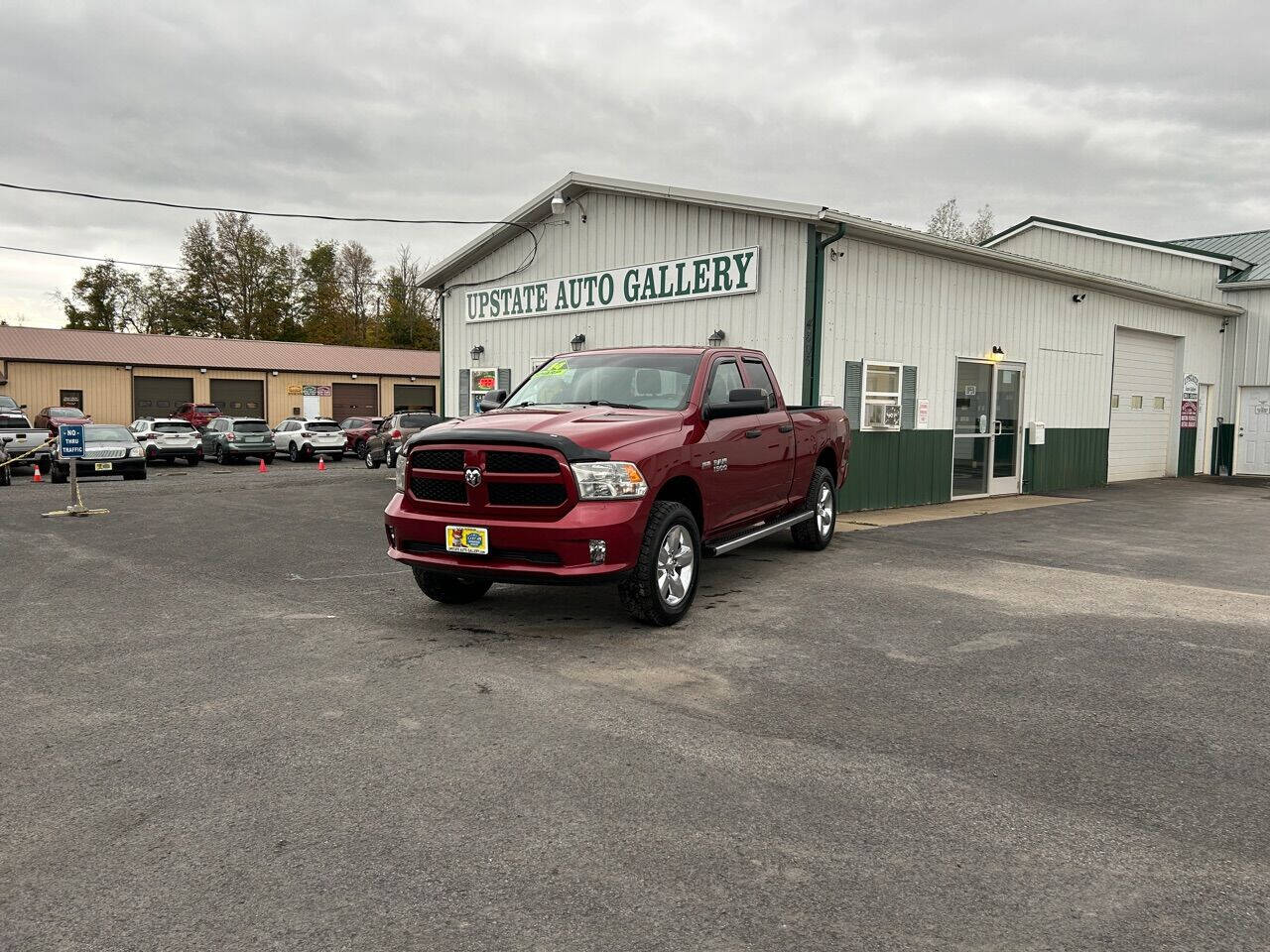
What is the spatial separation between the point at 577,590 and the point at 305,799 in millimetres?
4270

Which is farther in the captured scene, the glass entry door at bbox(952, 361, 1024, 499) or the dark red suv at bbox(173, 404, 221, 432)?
the dark red suv at bbox(173, 404, 221, 432)

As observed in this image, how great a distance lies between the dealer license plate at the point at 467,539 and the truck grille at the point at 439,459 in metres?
0.41

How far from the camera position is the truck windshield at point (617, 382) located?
285 inches

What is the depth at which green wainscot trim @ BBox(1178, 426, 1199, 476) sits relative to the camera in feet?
71.4

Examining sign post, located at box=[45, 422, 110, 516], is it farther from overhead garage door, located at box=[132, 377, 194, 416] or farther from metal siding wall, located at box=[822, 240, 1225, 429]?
overhead garage door, located at box=[132, 377, 194, 416]

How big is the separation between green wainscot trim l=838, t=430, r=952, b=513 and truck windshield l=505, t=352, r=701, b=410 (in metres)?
5.89

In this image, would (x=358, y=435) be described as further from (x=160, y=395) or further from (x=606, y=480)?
(x=606, y=480)

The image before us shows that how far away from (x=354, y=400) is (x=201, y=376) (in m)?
7.49

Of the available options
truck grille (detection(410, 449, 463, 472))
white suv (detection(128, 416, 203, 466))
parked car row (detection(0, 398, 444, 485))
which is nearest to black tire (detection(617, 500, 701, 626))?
truck grille (detection(410, 449, 463, 472))

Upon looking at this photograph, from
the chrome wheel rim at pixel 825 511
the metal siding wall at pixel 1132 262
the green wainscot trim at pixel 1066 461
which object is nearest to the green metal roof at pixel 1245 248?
the metal siding wall at pixel 1132 262

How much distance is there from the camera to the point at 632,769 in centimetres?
389

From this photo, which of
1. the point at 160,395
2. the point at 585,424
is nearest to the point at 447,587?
the point at 585,424

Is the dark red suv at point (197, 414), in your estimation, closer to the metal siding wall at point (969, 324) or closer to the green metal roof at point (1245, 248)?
the metal siding wall at point (969, 324)

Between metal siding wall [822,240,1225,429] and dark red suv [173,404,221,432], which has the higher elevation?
metal siding wall [822,240,1225,429]
